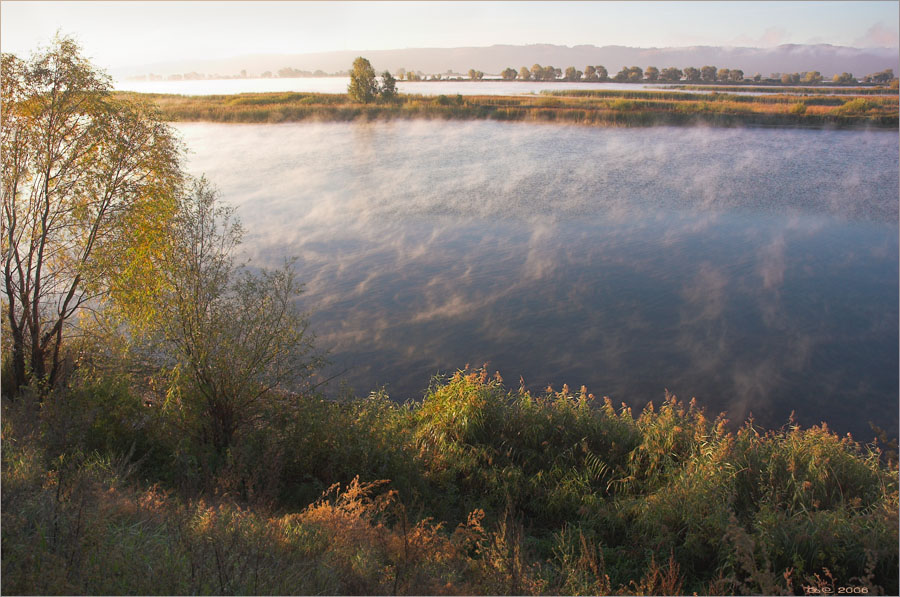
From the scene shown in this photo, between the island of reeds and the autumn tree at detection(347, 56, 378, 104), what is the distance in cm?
4265

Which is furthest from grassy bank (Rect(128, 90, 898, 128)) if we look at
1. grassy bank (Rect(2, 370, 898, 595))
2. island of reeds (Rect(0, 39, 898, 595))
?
grassy bank (Rect(2, 370, 898, 595))

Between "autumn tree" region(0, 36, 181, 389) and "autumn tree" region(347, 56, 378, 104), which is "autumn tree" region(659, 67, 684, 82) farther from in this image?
"autumn tree" region(0, 36, 181, 389)

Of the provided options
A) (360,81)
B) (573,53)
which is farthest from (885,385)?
(360,81)

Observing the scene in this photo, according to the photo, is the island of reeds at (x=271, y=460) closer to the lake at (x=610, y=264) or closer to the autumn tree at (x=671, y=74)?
the lake at (x=610, y=264)

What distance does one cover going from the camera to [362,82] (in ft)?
165

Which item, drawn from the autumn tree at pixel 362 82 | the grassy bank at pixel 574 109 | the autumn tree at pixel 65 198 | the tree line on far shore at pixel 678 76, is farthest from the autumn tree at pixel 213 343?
the tree line on far shore at pixel 678 76

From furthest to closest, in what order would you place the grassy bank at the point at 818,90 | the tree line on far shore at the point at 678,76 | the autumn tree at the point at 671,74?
the autumn tree at the point at 671,74
the tree line on far shore at the point at 678,76
the grassy bank at the point at 818,90

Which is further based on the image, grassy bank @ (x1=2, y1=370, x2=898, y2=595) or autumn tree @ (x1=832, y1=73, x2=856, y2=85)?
autumn tree @ (x1=832, y1=73, x2=856, y2=85)

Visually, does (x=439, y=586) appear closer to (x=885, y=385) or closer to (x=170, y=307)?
(x=170, y=307)

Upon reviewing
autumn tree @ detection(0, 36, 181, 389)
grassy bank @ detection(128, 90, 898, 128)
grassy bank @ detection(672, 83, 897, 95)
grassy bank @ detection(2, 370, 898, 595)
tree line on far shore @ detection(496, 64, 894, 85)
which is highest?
tree line on far shore @ detection(496, 64, 894, 85)

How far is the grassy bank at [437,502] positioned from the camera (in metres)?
4.44

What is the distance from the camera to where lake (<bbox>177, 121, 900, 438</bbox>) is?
38.0ft

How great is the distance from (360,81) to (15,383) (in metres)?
46.2

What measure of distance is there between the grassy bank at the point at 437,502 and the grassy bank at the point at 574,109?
3673cm
